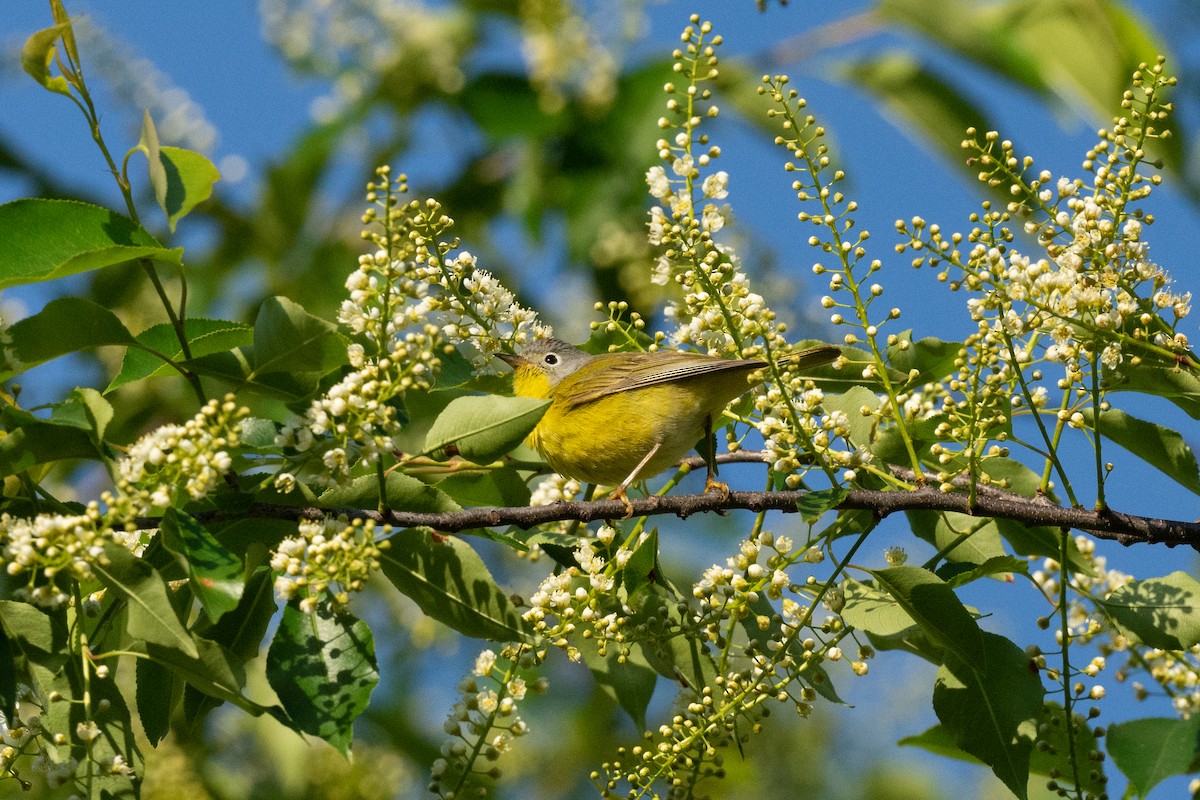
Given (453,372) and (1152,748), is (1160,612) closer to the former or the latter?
(1152,748)

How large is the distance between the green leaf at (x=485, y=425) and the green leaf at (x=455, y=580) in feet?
0.66

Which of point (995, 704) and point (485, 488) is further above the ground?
point (485, 488)

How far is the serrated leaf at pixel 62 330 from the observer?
2502 mm

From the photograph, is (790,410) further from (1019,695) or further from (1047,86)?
(1047,86)

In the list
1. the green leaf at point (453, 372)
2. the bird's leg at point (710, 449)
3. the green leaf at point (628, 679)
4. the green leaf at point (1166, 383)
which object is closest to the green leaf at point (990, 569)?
the green leaf at point (1166, 383)

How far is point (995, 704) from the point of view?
2.51 m

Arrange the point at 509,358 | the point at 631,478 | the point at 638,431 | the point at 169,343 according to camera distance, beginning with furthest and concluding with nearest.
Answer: the point at 638,431
the point at 631,478
the point at 509,358
the point at 169,343

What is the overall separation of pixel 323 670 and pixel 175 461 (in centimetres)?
53

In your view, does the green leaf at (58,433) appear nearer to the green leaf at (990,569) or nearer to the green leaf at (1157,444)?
the green leaf at (990,569)

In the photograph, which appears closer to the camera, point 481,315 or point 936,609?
point 936,609

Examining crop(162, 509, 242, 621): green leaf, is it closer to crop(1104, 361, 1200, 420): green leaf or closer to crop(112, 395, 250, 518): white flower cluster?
crop(112, 395, 250, 518): white flower cluster

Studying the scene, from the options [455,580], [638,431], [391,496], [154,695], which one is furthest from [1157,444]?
[154,695]

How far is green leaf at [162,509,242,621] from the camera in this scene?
220 cm

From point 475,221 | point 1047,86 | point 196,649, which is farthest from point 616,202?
point 196,649
